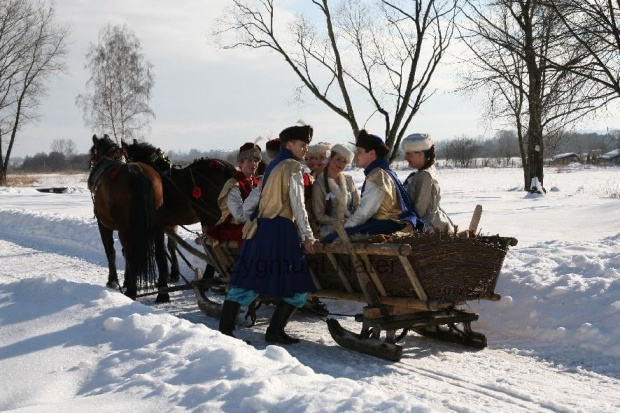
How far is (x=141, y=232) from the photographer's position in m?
7.29

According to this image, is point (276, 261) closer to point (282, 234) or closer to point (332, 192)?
point (282, 234)

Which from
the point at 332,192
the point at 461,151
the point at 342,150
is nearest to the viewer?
the point at 342,150

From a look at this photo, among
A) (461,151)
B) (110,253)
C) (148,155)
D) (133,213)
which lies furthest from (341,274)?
(461,151)

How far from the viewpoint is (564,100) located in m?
13.3

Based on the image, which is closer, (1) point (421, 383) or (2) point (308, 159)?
(1) point (421, 383)

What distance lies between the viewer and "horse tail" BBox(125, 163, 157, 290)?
727 centimetres

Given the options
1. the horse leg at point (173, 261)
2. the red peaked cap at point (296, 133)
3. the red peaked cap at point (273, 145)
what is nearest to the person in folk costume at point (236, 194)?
the red peaked cap at point (273, 145)

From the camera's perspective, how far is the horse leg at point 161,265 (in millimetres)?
7762

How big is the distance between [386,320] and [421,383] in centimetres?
71

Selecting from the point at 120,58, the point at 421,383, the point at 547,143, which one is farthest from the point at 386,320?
the point at 120,58

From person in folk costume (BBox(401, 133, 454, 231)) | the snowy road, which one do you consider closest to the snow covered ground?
the snowy road

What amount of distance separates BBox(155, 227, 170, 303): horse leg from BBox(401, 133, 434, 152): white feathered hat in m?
3.51

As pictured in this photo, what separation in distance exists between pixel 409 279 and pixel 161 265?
12.3 feet

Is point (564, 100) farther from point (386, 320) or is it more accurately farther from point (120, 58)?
point (120, 58)
